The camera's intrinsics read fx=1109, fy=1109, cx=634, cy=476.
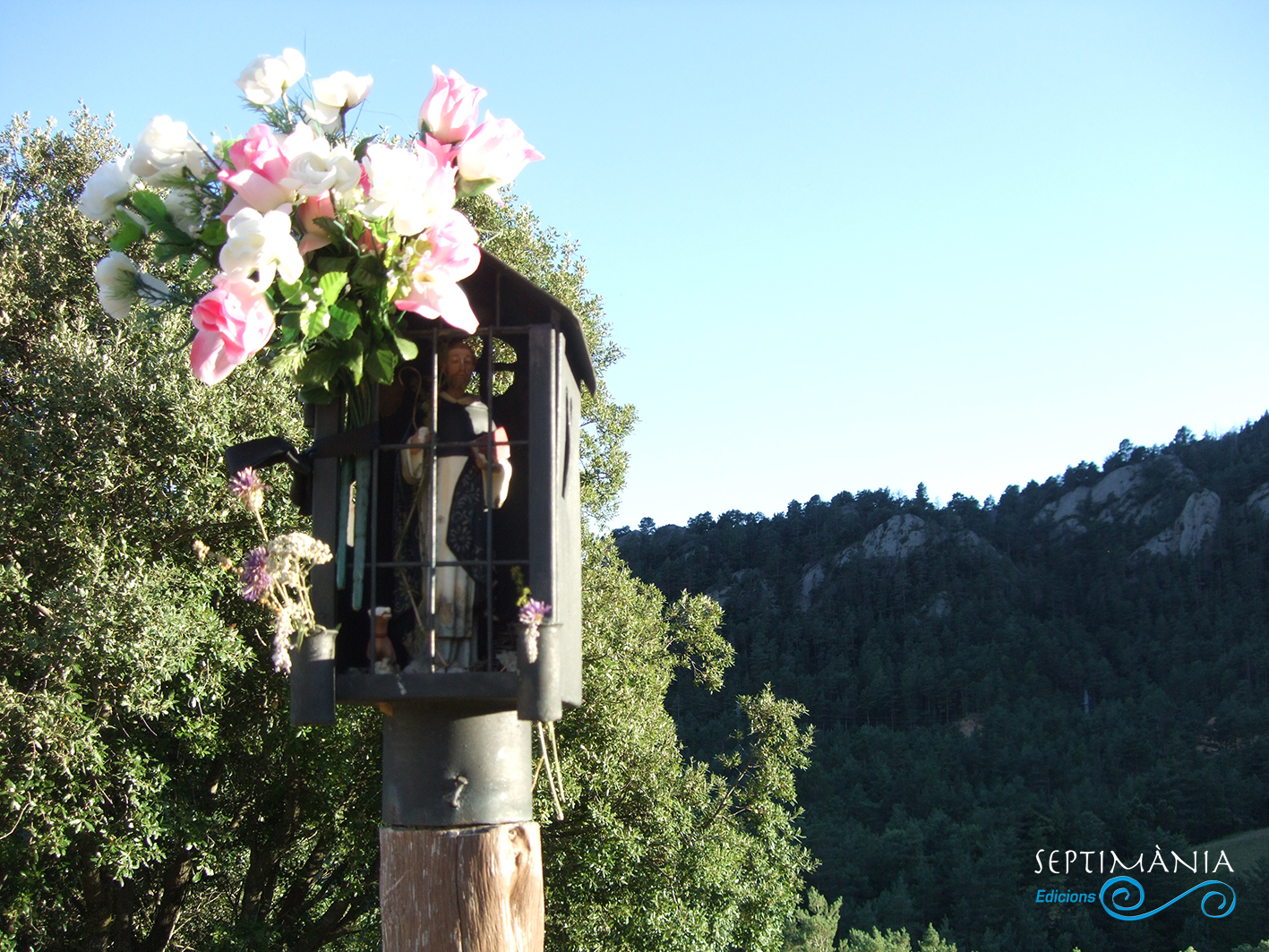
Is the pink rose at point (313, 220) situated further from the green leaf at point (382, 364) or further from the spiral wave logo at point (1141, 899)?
the spiral wave logo at point (1141, 899)

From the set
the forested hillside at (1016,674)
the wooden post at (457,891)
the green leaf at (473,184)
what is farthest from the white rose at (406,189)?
the forested hillside at (1016,674)

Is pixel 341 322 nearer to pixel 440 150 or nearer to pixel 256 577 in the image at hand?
pixel 440 150

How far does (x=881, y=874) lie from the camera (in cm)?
5278

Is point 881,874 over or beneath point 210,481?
beneath

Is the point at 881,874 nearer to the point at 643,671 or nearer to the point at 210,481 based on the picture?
the point at 643,671

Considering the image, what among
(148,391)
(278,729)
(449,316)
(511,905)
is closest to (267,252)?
(449,316)

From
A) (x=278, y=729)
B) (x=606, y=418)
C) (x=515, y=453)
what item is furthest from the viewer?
(x=606, y=418)

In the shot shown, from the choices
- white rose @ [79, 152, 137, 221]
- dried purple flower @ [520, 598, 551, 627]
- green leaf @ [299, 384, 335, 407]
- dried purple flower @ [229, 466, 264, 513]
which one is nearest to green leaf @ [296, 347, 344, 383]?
green leaf @ [299, 384, 335, 407]

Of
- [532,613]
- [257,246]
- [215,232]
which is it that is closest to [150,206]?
[215,232]

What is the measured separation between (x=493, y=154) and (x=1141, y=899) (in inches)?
2136

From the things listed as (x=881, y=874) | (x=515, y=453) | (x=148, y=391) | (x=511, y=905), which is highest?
(x=148, y=391)

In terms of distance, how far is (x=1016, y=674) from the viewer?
85875 mm

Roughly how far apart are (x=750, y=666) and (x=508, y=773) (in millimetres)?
85100

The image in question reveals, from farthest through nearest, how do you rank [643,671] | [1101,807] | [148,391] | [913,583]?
[913,583] → [1101,807] → [643,671] → [148,391]
